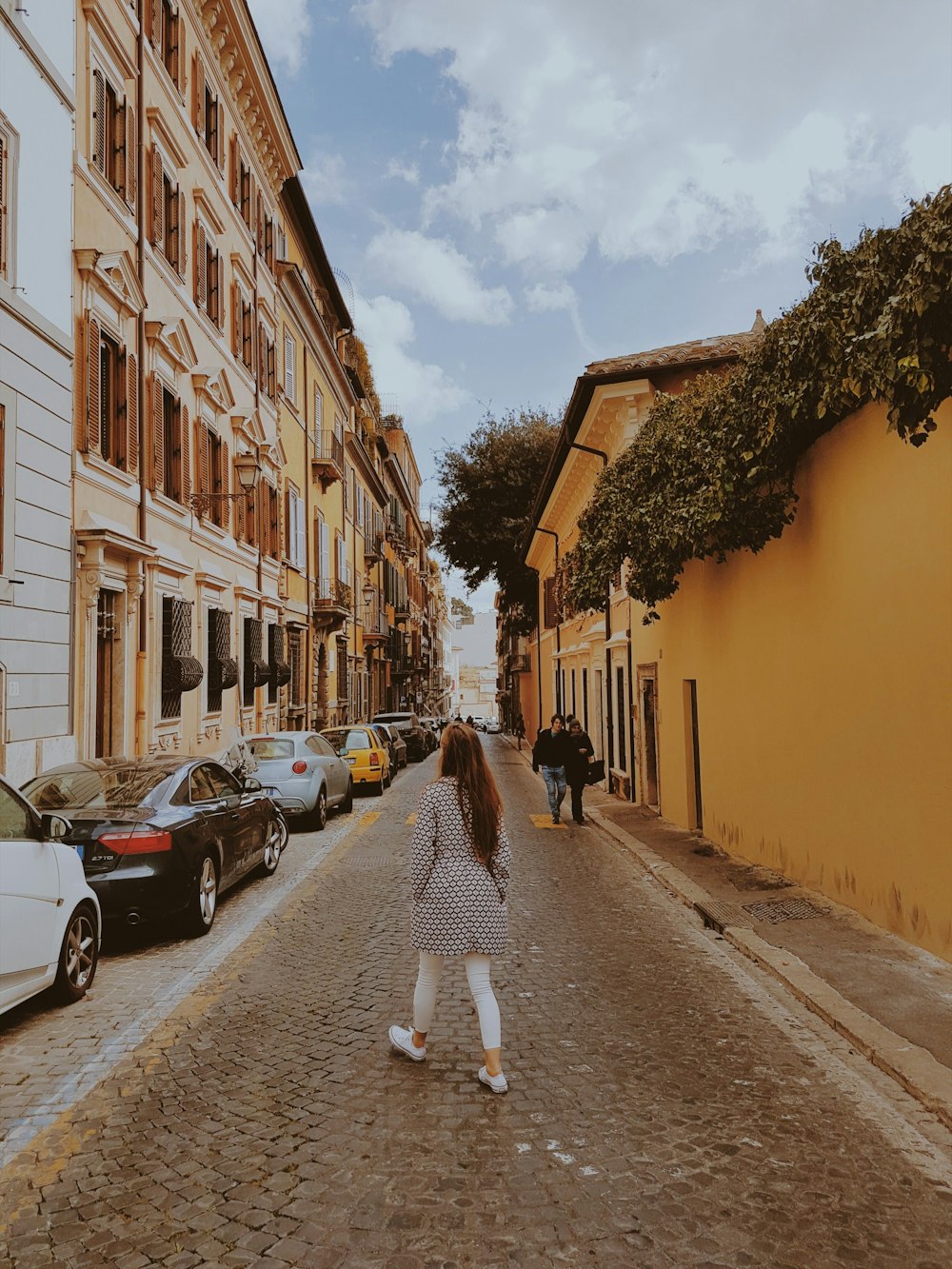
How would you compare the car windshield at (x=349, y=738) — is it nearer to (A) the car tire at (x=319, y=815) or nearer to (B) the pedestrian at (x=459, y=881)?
(A) the car tire at (x=319, y=815)

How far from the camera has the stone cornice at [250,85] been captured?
18.7 m

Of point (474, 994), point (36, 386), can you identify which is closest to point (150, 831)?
point (474, 994)

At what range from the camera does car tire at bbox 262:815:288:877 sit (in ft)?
33.9

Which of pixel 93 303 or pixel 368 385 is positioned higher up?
pixel 368 385

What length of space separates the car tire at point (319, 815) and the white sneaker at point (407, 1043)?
9597 mm

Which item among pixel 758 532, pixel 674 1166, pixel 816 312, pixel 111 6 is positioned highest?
pixel 111 6

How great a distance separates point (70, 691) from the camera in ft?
39.5

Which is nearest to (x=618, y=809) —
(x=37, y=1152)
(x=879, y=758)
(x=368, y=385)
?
(x=879, y=758)

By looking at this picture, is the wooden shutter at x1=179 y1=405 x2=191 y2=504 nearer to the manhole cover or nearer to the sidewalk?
the sidewalk

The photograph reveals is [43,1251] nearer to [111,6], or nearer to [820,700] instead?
[820,700]

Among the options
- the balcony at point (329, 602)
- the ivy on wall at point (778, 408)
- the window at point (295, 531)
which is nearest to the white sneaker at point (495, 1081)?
the ivy on wall at point (778, 408)

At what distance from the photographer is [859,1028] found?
531 centimetres

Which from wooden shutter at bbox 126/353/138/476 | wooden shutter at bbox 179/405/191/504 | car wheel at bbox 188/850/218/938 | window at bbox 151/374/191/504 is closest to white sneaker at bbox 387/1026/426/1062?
car wheel at bbox 188/850/218/938

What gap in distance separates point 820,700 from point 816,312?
10.9 feet
